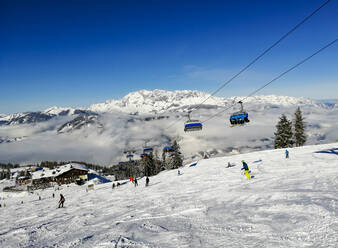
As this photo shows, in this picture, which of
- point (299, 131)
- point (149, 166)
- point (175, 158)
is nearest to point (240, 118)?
point (299, 131)

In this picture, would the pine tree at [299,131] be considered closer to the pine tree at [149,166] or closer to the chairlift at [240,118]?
the chairlift at [240,118]

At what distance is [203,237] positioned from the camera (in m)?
6.91

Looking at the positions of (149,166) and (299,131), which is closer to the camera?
(299,131)

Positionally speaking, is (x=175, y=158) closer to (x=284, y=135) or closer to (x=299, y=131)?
(x=284, y=135)

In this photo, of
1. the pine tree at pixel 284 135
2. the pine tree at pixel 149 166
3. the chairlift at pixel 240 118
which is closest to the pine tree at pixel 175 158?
the pine tree at pixel 149 166

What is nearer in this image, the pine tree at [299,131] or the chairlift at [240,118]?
the chairlift at [240,118]

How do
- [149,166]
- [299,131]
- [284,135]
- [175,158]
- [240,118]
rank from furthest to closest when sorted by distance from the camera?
1. [149,166]
2. [175,158]
3. [299,131]
4. [284,135]
5. [240,118]

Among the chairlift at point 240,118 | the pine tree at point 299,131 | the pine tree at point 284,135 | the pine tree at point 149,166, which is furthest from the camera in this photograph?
the pine tree at point 149,166

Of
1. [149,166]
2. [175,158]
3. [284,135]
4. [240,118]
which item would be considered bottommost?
[149,166]

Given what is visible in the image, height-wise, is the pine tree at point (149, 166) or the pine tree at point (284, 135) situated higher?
the pine tree at point (284, 135)

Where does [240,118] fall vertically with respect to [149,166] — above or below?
above

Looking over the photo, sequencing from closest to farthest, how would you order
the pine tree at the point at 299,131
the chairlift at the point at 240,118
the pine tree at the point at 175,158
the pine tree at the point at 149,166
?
the chairlift at the point at 240,118 → the pine tree at the point at 299,131 → the pine tree at the point at 175,158 → the pine tree at the point at 149,166

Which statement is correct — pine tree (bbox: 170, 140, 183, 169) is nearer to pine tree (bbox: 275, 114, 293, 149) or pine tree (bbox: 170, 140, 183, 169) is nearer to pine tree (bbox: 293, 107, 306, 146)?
pine tree (bbox: 275, 114, 293, 149)

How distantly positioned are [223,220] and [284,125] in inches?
2295
